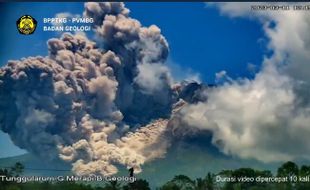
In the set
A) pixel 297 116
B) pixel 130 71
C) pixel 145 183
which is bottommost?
pixel 145 183

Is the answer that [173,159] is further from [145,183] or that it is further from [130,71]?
[130,71]

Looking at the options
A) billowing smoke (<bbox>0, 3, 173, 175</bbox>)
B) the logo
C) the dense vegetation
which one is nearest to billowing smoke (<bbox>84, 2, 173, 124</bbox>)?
billowing smoke (<bbox>0, 3, 173, 175</bbox>)

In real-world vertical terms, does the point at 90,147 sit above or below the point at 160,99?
below

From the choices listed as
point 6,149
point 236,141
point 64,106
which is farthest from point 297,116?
point 6,149

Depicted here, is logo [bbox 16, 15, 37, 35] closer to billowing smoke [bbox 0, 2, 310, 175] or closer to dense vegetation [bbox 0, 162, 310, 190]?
billowing smoke [bbox 0, 2, 310, 175]

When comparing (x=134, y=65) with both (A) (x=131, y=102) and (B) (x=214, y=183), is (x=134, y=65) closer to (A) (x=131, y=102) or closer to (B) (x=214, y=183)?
(A) (x=131, y=102)

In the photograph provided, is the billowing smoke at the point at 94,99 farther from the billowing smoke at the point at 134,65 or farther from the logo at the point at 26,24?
the logo at the point at 26,24
